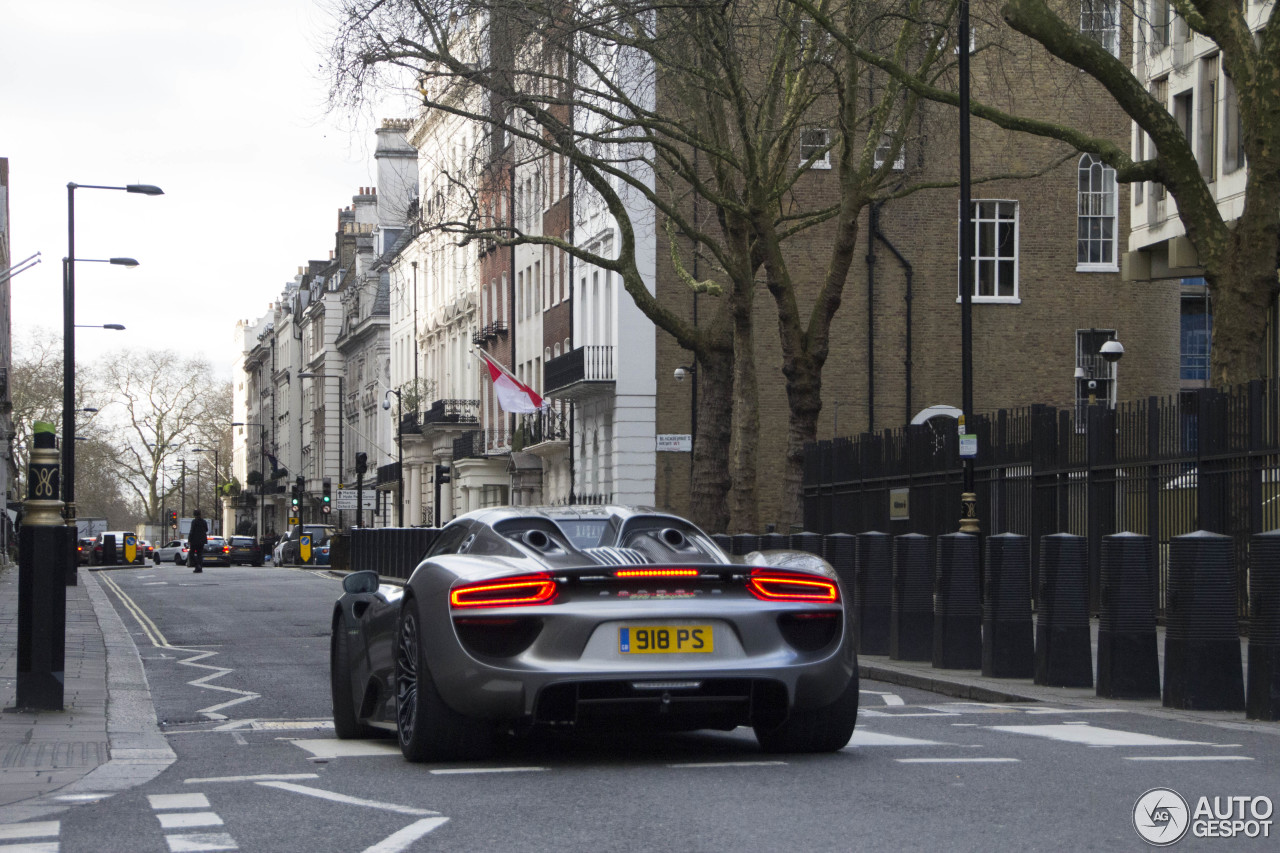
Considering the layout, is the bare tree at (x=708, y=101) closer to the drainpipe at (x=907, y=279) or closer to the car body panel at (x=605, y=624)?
the car body panel at (x=605, y=624)

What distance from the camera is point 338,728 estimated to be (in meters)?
10.5

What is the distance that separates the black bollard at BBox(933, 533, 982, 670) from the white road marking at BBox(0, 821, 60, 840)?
943cm

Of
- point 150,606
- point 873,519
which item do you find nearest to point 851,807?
point 873,519

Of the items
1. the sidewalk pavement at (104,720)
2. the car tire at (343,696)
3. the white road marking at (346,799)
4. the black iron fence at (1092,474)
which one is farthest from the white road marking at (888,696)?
the white road marking at (346,799)

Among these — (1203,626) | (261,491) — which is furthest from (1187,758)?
(261,491)

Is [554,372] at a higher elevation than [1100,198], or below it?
below

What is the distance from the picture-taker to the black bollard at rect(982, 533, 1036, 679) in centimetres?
1445

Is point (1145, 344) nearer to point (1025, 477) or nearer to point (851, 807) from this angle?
point (1025, 477)

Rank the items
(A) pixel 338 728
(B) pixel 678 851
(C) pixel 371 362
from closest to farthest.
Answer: (B) pixel 678 851 < (A) pixel 338 728 < (C) pixel 371 362

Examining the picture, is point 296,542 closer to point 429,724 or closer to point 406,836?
point 429,724

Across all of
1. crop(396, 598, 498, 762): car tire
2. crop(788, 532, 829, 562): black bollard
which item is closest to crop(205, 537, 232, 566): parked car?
crop(788, 532, 829, 562): black bollard

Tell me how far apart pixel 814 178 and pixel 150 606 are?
25.2 meters

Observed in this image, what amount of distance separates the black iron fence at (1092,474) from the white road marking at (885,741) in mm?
8202

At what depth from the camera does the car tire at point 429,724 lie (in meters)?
8.56
